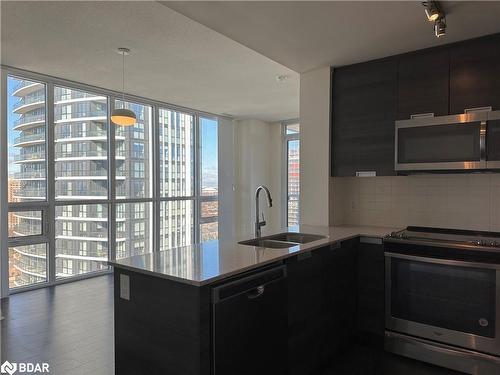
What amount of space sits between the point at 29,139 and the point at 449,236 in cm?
487

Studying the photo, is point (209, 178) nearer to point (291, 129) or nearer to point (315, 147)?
point (291, 129)

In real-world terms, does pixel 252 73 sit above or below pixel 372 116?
above

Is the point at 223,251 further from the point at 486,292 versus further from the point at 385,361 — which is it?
the point at 486,292

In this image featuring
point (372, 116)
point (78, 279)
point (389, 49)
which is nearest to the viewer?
point (389, 49)

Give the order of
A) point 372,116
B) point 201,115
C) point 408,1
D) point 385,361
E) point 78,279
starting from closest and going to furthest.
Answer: point 408,1
point 385,361
point 372,116
point 78,279
point 201,115

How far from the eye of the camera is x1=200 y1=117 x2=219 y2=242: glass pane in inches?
278

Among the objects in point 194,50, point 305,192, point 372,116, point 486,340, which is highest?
point 194,50

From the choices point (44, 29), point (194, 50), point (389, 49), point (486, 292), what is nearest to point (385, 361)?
point (486, 292)

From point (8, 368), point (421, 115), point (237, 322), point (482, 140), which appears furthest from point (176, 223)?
point (482, 140)

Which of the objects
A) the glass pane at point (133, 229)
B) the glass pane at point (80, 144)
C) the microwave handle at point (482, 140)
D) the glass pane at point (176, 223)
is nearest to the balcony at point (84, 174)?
the glass pane at point (80, 144)

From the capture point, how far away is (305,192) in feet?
12.3

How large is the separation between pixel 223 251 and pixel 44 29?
2.64m

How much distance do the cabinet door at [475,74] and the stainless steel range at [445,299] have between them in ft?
3.54

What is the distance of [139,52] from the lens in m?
3.73
